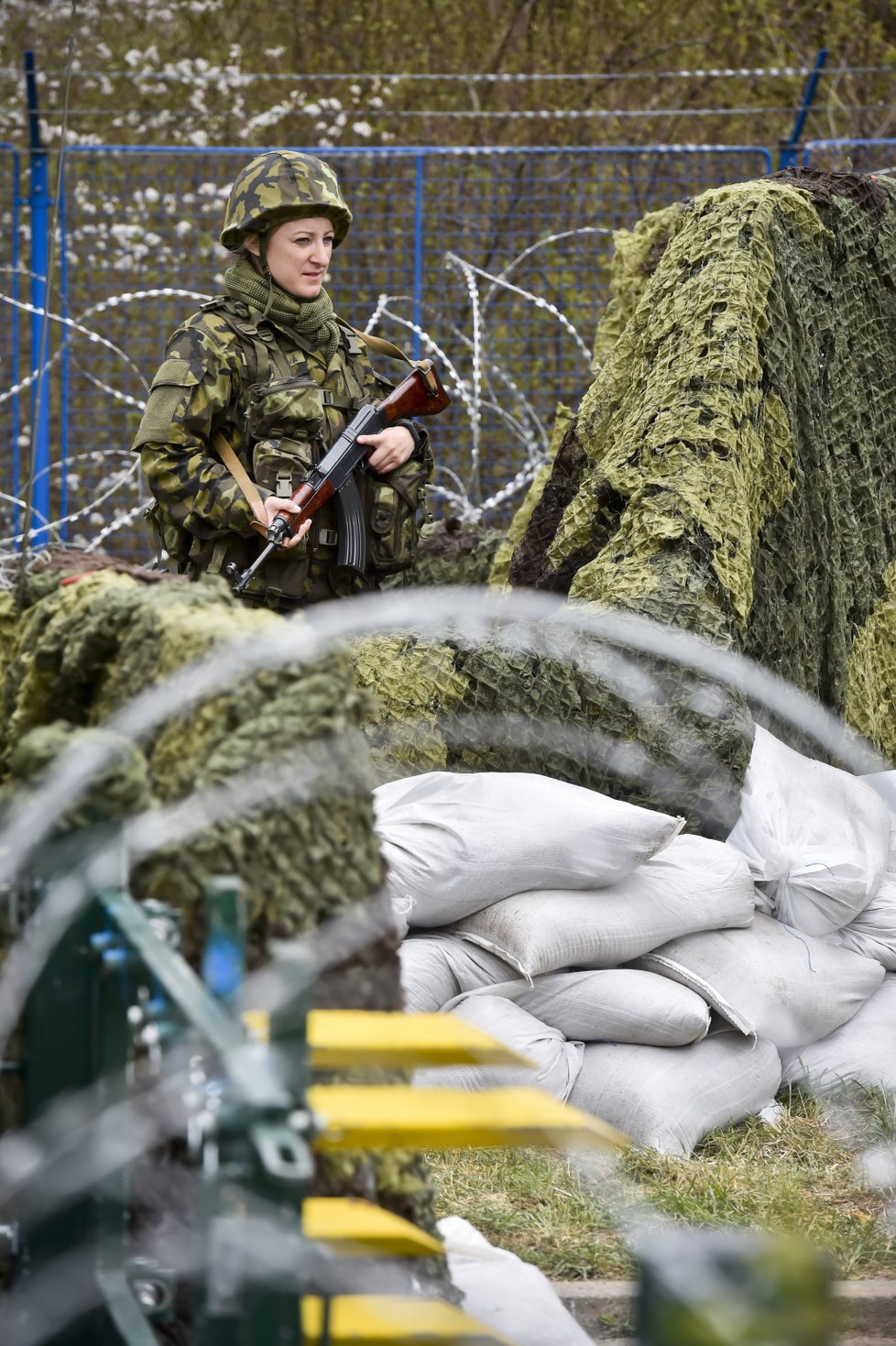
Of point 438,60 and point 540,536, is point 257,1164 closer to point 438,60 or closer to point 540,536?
point 540,536

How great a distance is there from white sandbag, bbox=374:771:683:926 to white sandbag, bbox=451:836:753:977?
0.13 ft

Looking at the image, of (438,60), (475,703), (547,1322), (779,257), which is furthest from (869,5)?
(547,1322)

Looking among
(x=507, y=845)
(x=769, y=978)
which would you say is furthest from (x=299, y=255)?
(x=769, y=978)

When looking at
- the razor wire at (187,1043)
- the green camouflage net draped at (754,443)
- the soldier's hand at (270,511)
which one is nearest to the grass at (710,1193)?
the razor wire at (187,1043)

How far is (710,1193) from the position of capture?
9.23 feet

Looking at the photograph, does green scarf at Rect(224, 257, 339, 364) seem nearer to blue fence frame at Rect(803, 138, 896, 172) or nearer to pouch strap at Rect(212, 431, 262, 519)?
pouch strap at Rect(212, 431, 262, 519)

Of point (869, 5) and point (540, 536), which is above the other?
point (869, 5)

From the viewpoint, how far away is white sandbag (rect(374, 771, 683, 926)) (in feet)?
10.8

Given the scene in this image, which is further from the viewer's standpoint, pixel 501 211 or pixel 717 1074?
pixel 501 211

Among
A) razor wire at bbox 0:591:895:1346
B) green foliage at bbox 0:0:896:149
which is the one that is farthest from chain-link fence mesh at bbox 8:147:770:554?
razor wire at bbox 0:591:895:1346

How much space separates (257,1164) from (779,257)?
11.3ft

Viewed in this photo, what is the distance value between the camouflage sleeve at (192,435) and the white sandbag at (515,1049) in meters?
1.38

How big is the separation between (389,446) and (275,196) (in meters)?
0.66

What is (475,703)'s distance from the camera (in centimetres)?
385
